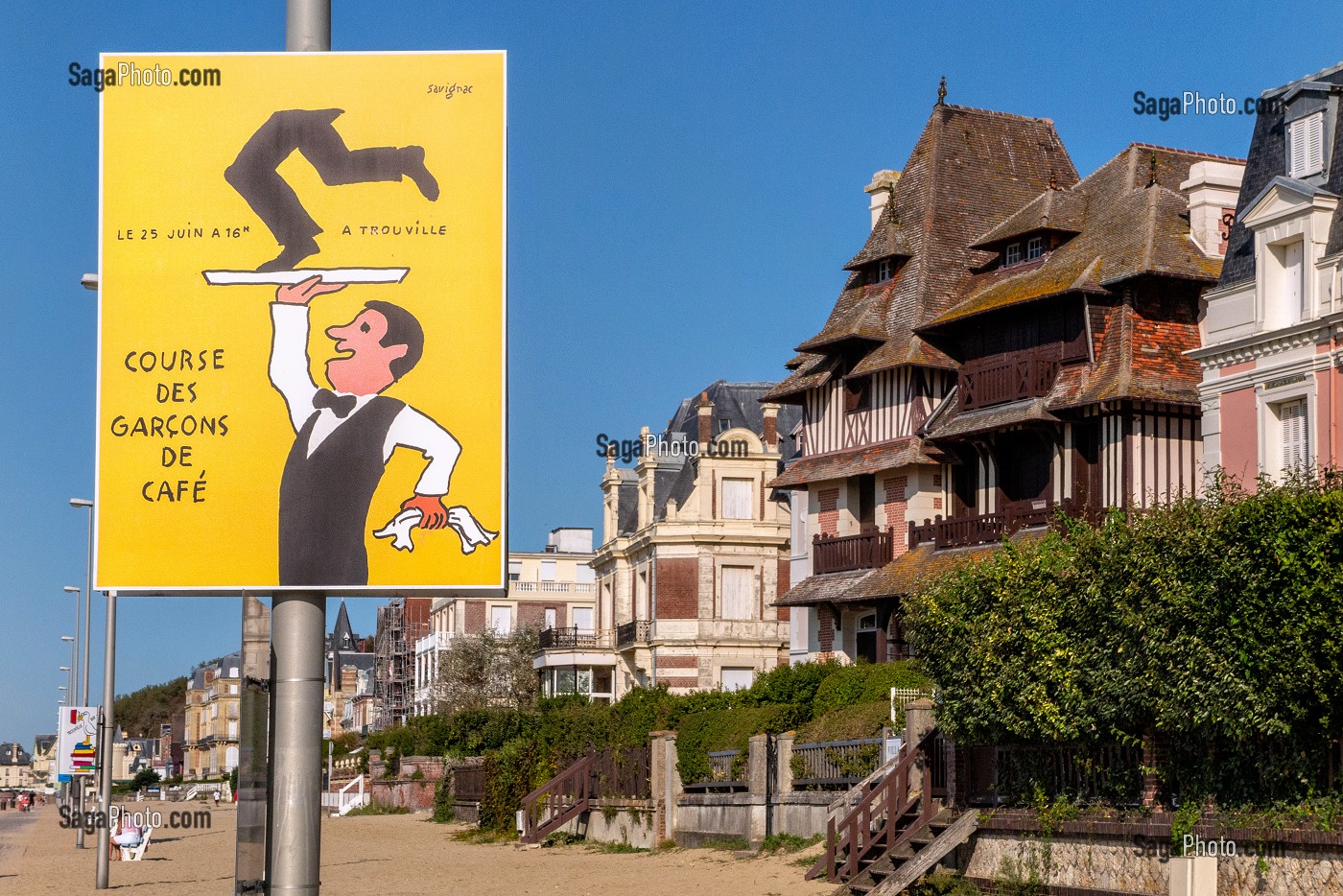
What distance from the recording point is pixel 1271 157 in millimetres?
28969

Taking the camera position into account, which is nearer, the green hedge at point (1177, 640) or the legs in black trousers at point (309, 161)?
the legs in black trousers at point (309, 161)

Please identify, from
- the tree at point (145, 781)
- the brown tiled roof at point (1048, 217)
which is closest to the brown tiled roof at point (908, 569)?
the brown tiled roof at point (1048, 217)

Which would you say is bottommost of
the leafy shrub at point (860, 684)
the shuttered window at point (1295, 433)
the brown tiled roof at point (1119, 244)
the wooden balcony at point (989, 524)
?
the leafy shrub at point (860, 684)

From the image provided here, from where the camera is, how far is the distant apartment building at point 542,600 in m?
81.0

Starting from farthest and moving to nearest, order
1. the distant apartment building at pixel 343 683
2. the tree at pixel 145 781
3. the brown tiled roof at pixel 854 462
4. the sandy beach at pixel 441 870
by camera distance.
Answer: the distant apartment building at pixel 343 683
the tree at pixel 145 781
the brown tiled roof at pixel 854 462
the sandy beach at pixel 441 870

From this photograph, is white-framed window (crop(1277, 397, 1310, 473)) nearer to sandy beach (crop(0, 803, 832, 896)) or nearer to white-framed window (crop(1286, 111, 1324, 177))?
white-framed window (crop(1286, 111, 1324, 177))

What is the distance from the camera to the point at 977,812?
2228 cm

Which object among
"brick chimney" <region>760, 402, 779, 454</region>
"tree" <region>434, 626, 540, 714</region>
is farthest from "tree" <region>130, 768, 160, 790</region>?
"brick chimney" <region>760, 402, 779, 454</region>

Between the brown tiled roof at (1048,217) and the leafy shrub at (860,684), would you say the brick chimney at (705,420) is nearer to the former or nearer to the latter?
the brown tiled roof at (1048,217)

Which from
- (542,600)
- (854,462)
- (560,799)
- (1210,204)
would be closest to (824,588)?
(854,462)

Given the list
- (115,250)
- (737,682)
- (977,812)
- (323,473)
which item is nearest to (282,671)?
(323,473)

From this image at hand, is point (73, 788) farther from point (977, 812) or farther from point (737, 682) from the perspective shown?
point (977, 812)

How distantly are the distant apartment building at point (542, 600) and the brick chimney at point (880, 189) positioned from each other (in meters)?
38.2

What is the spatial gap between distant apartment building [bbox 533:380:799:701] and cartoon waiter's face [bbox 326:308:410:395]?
42.7 meters
